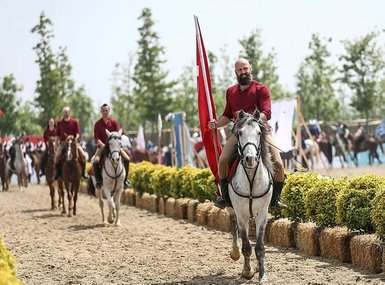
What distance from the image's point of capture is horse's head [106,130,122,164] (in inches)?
660

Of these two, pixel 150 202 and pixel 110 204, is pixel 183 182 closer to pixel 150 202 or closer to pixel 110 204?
pixel 110 204

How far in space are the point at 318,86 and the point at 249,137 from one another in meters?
57.6

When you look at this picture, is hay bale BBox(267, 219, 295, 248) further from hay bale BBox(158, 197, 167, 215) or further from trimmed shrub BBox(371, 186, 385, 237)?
hay bale BBox(158, 197, 167, 215)

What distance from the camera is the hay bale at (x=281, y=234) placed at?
40.4 feet

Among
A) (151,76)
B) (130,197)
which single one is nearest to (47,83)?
(151,76)

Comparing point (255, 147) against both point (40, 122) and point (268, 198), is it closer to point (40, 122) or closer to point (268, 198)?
point (268, 198)

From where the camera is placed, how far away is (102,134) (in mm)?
17531

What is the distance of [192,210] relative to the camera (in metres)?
17.5

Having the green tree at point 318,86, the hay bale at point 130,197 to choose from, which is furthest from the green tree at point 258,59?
the hay bale at point 130,197

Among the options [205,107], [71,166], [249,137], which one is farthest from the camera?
[71,166]

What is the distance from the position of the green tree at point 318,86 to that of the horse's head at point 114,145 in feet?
154

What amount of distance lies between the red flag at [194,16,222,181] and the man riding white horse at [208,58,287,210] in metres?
0.89

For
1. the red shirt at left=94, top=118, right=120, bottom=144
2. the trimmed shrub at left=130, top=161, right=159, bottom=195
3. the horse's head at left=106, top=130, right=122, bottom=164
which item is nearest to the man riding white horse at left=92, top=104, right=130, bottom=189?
the red shirt at left=94, top=118, right=120, bottom=144

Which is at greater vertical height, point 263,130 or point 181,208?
point 263,130
